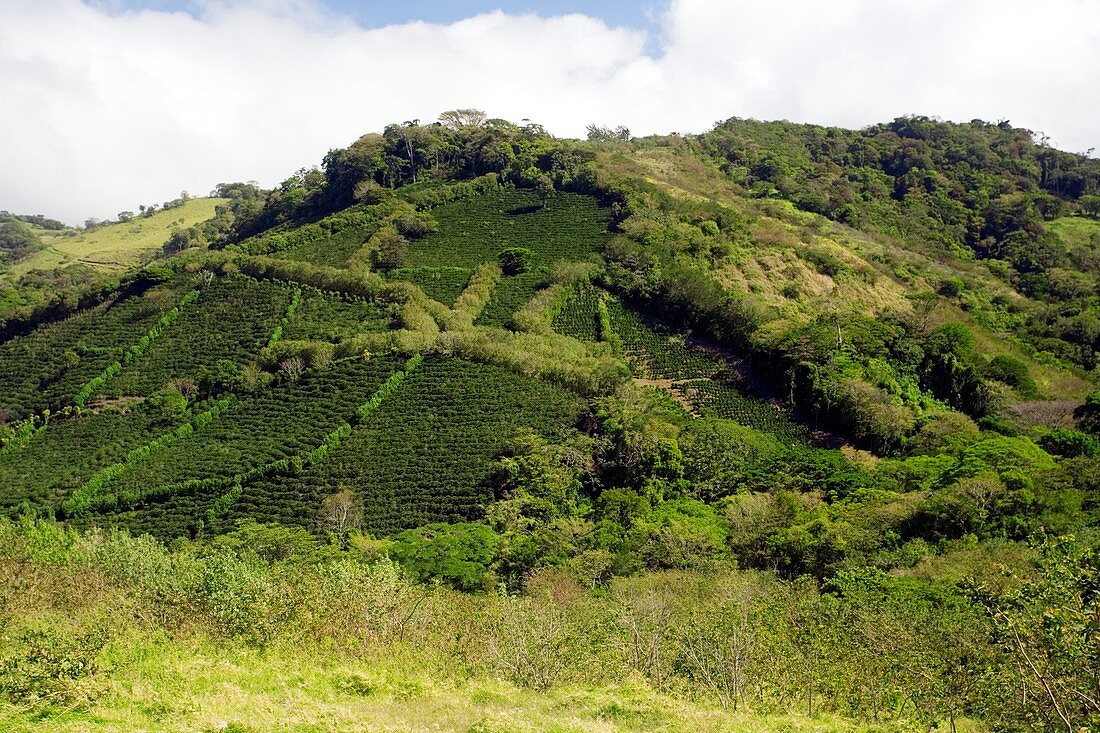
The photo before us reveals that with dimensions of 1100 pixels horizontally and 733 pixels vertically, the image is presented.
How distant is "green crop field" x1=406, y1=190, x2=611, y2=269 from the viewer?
259 feet

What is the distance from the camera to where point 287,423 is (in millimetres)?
53375

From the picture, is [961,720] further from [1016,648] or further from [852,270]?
[852,270]

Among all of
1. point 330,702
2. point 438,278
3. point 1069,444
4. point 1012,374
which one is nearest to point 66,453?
point 438,278

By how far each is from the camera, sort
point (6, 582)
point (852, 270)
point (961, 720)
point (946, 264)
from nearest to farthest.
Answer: point (961, 720) → point (6, 582) → point (852, 270) → point (946, 264)

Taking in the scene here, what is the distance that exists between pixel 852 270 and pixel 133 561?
7178cm

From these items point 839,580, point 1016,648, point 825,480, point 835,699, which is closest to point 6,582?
point 835,699

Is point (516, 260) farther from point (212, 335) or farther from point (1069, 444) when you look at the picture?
point (1069, 444)

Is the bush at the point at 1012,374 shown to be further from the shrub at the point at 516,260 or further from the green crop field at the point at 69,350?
the green crop field at the point at 69,350

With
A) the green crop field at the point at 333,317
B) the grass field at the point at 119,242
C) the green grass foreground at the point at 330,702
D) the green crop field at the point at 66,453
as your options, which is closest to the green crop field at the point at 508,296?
the green crop field at the point at 333,317

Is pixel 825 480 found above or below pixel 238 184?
below

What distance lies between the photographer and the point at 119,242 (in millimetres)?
145875

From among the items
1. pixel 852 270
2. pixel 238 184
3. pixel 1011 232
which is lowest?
pixel 852 270

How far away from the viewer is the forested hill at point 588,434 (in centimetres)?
2159

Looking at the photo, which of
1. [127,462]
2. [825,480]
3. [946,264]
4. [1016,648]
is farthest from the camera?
[946,264]
